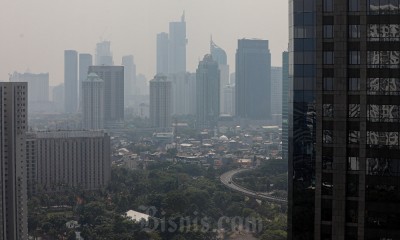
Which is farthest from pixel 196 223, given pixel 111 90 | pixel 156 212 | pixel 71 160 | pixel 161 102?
pixel 161 102

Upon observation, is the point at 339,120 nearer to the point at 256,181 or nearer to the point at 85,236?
the point at 85,236

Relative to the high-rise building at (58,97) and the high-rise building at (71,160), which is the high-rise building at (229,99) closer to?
the high-rise building at (58,97)

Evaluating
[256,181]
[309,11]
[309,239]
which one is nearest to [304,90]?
[309,11]

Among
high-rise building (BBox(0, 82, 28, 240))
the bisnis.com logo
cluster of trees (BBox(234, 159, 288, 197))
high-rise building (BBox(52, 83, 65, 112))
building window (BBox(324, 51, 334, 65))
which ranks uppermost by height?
high-rise building (BBox(52, 83, 65, 112))

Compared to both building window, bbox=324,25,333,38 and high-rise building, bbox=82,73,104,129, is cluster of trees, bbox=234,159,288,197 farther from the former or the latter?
high-rise building, bbox=82,73,104,129

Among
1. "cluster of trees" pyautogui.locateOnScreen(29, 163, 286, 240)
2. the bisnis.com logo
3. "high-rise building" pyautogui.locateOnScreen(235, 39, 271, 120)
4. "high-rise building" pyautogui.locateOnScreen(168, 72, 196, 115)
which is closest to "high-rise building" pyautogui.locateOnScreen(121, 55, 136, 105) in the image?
"high-rise building" pyautogui.locateOnScreen(168, 72, 196, 115)

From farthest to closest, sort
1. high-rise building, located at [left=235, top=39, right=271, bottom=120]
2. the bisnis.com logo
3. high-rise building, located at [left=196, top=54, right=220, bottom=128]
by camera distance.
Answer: high-rise building, located at [left=196, top=54, right=220, bottom=128], high-rise building, located at [left=235, top=39, right=271, bottom=120], the bisnis.com logo
